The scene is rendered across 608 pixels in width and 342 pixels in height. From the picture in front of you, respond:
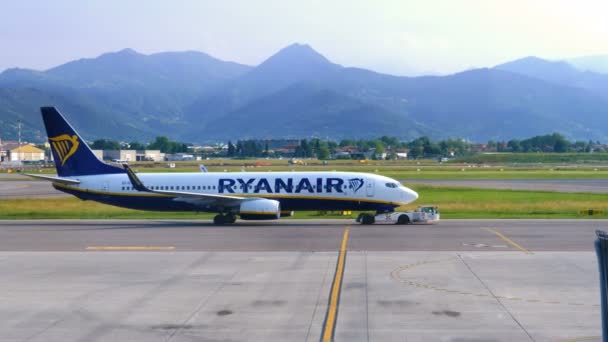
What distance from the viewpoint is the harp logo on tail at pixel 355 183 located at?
48.9 m

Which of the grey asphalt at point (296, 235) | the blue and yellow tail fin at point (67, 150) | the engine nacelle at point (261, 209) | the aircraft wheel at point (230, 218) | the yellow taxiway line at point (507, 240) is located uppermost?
the blue and yellow tail fin at point (67, 150)

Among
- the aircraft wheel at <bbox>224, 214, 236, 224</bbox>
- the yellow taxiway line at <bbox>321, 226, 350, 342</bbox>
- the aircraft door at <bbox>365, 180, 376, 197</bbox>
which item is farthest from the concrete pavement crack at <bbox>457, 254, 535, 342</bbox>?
the aircraft wheel at <bbox>224, 214, 236, 224</bbox>

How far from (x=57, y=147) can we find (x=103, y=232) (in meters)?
9.67

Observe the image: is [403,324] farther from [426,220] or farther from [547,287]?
[426,220]

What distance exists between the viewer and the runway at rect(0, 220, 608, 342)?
19.4 m

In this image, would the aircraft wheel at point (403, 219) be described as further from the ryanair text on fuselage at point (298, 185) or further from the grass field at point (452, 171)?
the grass field at point (452, 171)

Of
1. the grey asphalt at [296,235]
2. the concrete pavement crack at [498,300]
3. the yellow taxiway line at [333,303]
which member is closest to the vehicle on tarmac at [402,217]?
the grey asphalt at [296,235]

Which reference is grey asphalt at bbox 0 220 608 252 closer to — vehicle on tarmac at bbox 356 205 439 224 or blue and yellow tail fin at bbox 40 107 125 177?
vehicle on tarmac at bbox 356 205 439 224

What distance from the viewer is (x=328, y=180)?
49.1m

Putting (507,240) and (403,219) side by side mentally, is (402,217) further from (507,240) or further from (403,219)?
(507,240)

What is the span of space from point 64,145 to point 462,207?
3127cm

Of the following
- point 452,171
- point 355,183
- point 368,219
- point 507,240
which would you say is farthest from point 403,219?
point 452,171

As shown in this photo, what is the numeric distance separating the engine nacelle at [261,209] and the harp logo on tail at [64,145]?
12.7 metres

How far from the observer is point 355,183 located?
4891 cm
